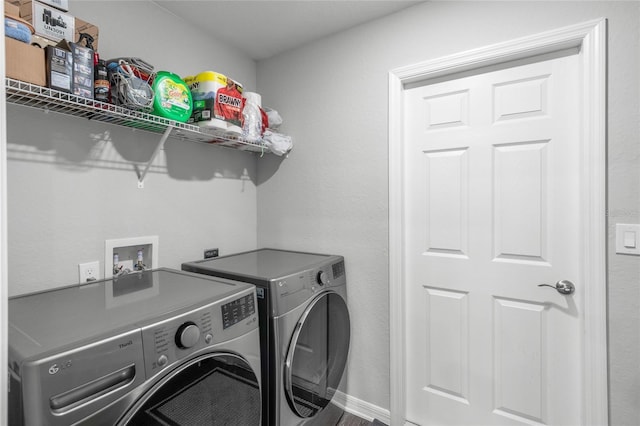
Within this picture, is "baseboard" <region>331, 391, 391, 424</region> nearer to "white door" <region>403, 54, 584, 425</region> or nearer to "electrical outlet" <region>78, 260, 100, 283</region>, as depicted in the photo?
"white door" <region>403, 54, 584, 425</region>

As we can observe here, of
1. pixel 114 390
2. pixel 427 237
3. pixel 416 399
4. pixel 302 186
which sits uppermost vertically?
pixel 302 186

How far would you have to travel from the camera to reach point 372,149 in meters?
1.88

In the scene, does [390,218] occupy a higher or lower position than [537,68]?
lower

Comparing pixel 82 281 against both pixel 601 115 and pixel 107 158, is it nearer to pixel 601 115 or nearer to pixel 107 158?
pixel 107 158

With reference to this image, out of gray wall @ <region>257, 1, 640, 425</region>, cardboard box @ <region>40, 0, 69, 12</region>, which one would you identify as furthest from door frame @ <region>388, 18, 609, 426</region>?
cardboard box @ <region>40, 0, 69, 12</region>

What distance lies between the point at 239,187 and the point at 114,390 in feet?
5.10

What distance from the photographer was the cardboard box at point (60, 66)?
1.03 meters

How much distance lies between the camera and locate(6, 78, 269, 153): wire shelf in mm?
1027

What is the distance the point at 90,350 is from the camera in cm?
76

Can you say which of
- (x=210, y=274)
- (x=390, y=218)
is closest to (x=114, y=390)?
(x=210, y=274)

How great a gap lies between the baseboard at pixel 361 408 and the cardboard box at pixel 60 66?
2018 millimetres

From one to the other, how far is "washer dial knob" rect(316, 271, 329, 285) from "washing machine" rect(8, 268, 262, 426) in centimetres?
47

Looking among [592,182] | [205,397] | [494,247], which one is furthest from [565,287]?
[205,397]

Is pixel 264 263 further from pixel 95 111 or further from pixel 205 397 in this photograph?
pixel 95 111
